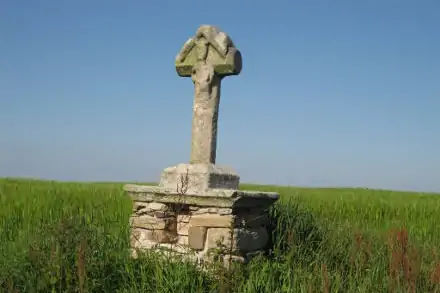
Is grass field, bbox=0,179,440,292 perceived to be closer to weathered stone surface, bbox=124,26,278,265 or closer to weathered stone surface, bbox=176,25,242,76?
weathered stone surface, bbox=124,26,278,265

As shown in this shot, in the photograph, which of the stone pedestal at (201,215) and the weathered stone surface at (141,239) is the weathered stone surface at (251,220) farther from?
the weathered stone surface at (141,239)

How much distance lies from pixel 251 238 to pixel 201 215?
59 cm

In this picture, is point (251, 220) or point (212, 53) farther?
point (212, 53)

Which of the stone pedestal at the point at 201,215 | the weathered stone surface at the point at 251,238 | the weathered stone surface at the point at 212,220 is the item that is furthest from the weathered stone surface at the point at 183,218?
the weathered stone surface at the point at 251,238

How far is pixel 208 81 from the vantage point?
21.1 feet

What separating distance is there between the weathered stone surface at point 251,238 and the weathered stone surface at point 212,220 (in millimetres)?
132

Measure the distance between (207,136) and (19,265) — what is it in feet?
7.96

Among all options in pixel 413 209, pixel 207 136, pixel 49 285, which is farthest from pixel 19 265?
pixel 413 209

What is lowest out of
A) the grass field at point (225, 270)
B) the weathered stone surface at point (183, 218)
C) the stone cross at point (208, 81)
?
the grass field at point (225, 270)

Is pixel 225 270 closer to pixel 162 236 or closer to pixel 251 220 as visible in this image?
pixel 251 220

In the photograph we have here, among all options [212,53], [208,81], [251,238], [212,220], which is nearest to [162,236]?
[212,220]

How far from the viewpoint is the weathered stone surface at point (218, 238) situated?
5.65m

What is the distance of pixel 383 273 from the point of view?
6090 millimetres

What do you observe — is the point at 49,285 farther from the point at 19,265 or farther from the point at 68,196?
the point at 68,196
